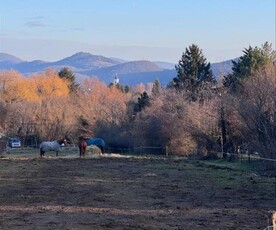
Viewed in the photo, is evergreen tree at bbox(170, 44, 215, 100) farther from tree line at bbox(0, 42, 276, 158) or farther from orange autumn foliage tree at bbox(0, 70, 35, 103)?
orange autumn foliage tree at bbox(0, 70, 35, 103)

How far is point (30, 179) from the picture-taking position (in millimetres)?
23797

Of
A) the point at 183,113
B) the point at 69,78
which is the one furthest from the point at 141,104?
the point at 69,78

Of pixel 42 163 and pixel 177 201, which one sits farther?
pixel 42 163

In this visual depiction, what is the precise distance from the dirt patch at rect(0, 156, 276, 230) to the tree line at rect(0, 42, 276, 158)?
421 centimetres

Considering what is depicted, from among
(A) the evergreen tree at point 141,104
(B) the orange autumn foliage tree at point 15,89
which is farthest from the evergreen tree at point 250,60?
(B) the orange autumn foliage tree at point 15,89

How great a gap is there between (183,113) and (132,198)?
23.9m

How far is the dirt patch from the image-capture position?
13.7 metres

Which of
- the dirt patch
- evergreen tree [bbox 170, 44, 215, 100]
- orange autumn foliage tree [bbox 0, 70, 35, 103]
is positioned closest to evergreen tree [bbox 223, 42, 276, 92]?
evergreen tree [bbox 170, 44, 215, 100]

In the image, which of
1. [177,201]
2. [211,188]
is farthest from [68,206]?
[211,188]

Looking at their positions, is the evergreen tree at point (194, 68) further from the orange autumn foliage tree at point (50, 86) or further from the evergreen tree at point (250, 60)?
the orange autumn foliage tree at point (50, 86)

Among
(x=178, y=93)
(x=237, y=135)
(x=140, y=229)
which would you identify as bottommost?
(x=140, y=229)

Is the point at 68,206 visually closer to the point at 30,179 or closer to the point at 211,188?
the point at 211,188

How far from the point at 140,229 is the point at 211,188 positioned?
8018 millimetres

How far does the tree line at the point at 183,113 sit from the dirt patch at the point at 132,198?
4211mm
